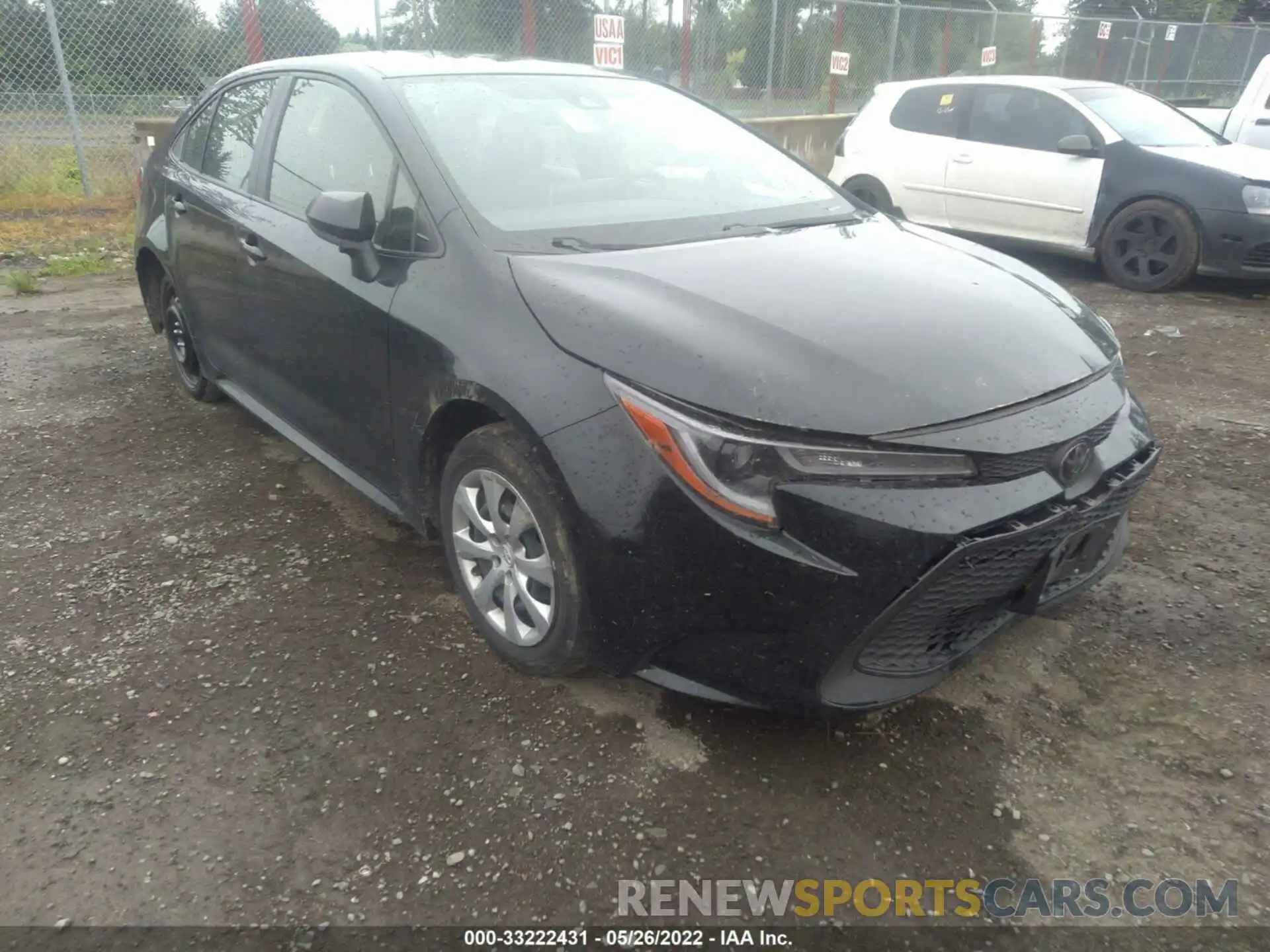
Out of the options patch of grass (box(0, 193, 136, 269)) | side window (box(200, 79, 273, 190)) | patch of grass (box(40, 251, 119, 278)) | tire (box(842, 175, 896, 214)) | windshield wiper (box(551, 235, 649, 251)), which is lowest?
patch of grass (box(40, 251, 119, 278))

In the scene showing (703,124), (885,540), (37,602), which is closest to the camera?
(885,540)

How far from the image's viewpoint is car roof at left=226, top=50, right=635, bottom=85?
322 centimetres

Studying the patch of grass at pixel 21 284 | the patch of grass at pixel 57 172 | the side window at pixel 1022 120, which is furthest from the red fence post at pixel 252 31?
the side window at pixel 1022 120

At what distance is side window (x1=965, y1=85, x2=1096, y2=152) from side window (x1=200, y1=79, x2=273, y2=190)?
238 inches

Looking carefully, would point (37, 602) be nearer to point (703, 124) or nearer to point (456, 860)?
point (456, 860)

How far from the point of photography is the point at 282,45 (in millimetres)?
9680

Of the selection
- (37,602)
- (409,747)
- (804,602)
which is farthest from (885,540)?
(37,602)

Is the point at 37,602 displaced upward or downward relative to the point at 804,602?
downward

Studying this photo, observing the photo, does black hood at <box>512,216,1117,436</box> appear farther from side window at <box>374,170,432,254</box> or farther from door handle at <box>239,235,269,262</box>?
door handle at <box>239,235,269,262</box>

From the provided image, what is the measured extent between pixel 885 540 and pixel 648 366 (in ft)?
2.12

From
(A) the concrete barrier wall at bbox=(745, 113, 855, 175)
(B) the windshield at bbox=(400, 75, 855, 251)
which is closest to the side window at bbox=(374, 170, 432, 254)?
(B) the windshield at bbox=(400, 75, 855, 251)

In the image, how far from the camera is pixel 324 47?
32.1 ft

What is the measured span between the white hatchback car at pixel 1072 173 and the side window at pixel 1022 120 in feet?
0.03

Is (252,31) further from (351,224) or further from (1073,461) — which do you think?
(1073,461)
